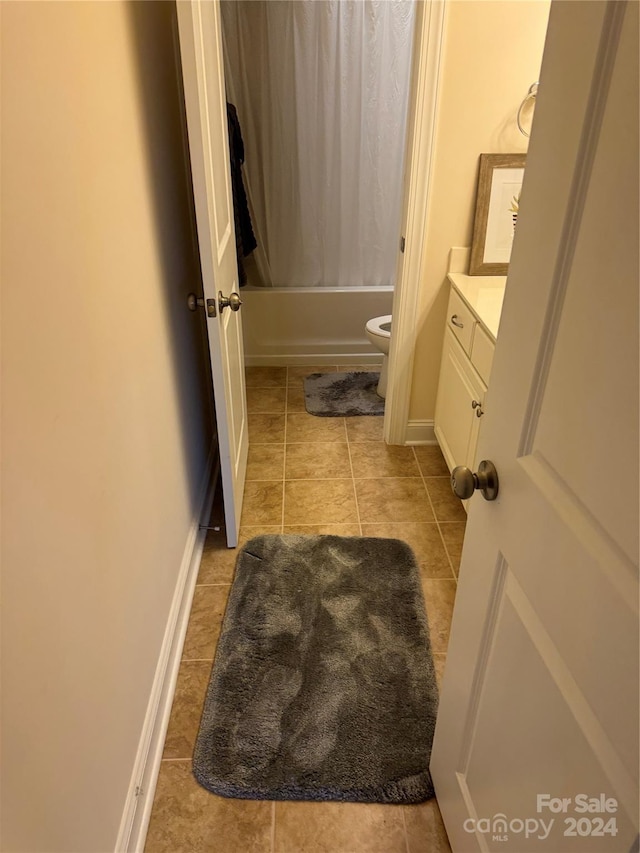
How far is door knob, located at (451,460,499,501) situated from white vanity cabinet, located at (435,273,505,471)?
103cm

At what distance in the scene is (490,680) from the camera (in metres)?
1.01

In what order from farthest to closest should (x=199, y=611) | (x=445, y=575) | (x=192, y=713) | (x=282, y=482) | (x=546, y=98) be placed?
(x=282, y=482) → (x=445, y=575) → (x=199, y=611) → (x=192, y=713) → (x=546, y=98)

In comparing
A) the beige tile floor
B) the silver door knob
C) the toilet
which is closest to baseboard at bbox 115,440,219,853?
the beige tile floor

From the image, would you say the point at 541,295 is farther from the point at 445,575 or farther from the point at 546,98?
the point at 445,575

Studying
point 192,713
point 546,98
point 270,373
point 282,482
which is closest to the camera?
point 546,98

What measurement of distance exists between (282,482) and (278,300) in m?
1.48

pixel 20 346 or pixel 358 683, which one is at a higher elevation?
pixel 20 346

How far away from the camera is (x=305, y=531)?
89.7 inches

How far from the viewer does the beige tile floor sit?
1.35m

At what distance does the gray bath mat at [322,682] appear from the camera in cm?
145

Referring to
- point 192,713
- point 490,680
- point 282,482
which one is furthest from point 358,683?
point 282,482

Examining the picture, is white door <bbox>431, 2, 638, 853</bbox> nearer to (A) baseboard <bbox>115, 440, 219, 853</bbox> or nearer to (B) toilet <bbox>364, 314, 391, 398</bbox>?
(A) baseboard <bbox>115, 440, 219, 853</bbox>

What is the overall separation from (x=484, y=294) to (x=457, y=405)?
449 millimetres

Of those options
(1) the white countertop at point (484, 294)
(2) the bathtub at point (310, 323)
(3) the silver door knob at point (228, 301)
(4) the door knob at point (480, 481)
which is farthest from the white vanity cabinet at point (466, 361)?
(2) the bathtub at point (310, 323)
